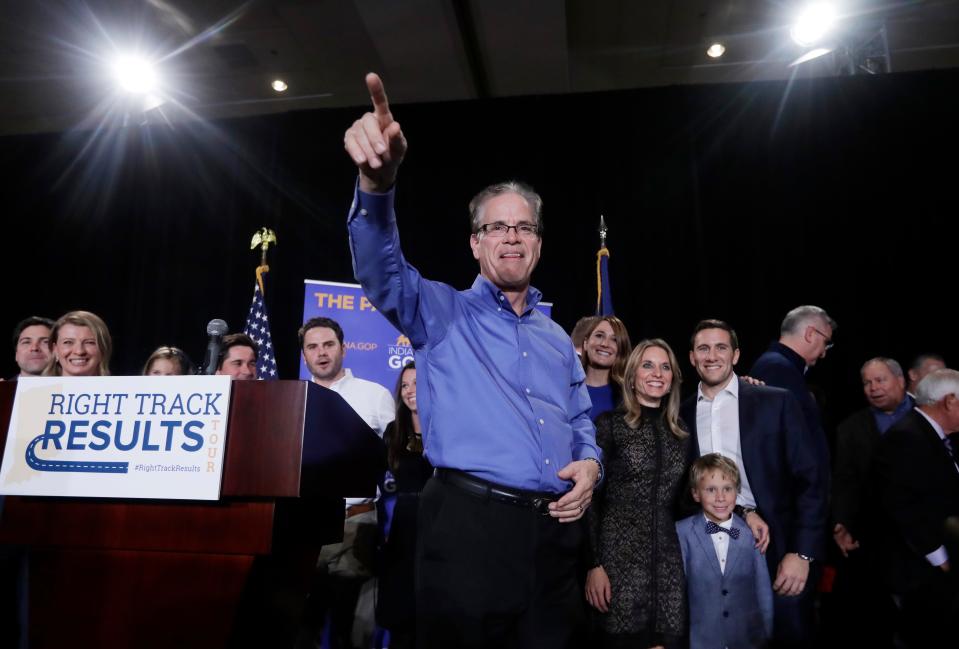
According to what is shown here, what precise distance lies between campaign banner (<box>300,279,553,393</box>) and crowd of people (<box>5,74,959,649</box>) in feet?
4.15

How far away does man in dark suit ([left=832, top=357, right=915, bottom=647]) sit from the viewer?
408 centimetres

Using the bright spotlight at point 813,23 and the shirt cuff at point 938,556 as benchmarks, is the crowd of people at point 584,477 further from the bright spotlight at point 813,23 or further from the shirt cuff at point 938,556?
the bright spotlight at point 813,23

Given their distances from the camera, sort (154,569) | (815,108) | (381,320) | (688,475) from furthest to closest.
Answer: (815,108), (381,320), (688,475), (154,569)

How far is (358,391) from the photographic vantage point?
3.40 meters

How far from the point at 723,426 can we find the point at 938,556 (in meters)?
0.98

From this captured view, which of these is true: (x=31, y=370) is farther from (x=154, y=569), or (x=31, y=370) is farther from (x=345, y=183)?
(x=345, y=183)

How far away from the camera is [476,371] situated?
153 cm

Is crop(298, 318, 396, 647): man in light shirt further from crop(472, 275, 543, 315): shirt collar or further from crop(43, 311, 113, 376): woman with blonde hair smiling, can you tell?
crop(472, 275, 543, 315): shirt collar

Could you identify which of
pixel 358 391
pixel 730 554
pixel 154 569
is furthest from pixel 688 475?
pixel 154 569

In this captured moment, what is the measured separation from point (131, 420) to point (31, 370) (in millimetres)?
2449

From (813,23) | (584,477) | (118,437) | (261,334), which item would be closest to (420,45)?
(261,334)

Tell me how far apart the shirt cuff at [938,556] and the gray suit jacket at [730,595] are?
78cm

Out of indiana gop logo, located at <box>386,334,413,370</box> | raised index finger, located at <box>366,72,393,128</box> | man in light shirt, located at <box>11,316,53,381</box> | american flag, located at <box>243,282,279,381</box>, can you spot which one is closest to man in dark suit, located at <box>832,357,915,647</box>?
indiana gop logo, located at <box>386,334,413,370</box>

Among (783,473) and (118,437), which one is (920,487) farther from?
(118,437)
